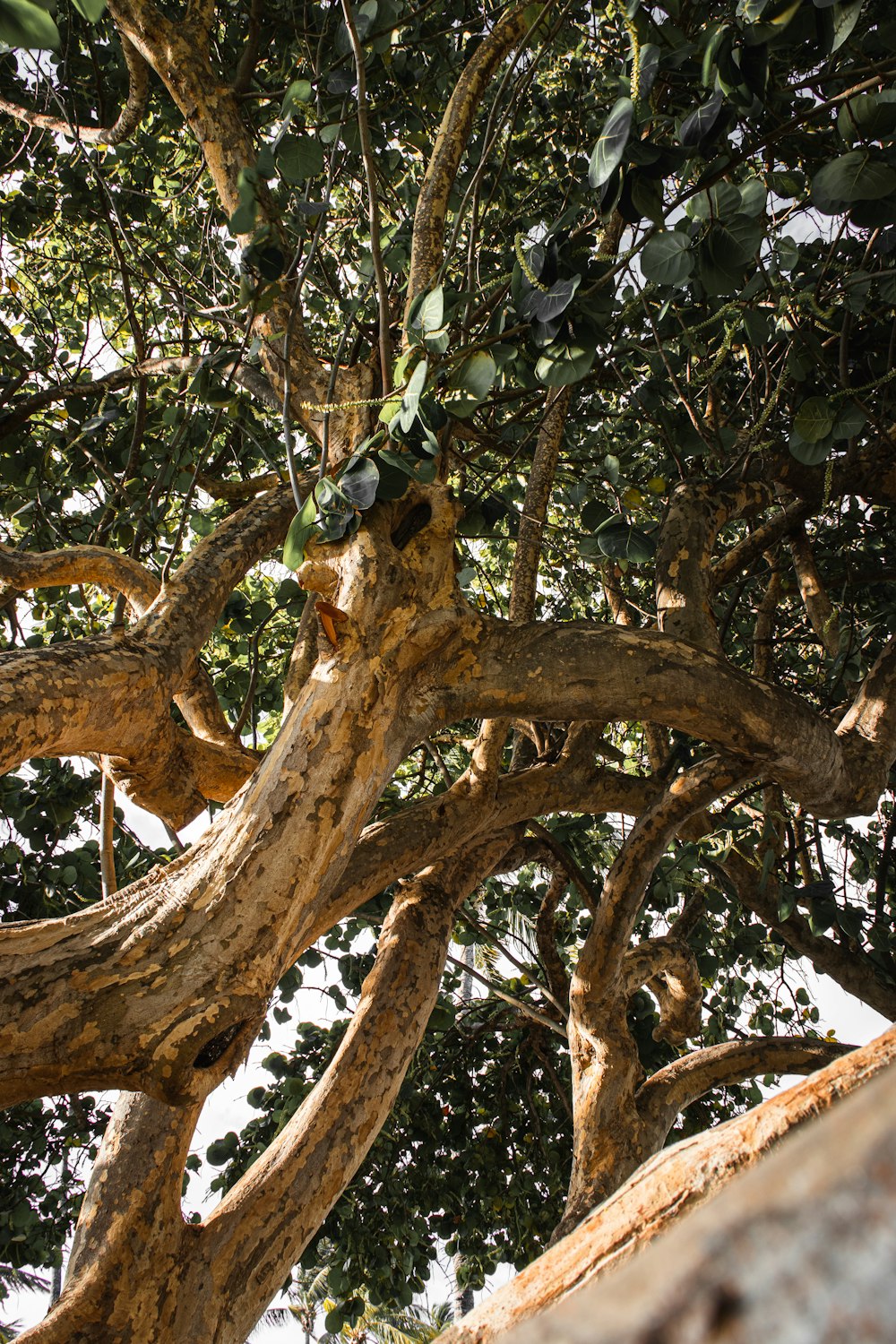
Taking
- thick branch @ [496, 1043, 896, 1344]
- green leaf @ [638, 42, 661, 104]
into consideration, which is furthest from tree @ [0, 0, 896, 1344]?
thick branch @ [496, 1043, 896, 1344]

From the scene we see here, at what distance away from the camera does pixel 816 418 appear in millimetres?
2303

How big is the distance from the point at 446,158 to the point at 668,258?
65 centimetres

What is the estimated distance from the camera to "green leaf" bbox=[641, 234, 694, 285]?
72.7 inches

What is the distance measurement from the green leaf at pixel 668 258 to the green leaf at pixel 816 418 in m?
0.61

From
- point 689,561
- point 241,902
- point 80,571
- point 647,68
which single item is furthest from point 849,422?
point 80,571

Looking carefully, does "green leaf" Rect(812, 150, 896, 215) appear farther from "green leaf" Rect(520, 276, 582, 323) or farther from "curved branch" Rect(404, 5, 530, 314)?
"curved branch" Rect(404, 5, 530, 314)

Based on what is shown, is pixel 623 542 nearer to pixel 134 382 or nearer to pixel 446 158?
pixel 446 158

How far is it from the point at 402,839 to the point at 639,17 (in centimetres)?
190

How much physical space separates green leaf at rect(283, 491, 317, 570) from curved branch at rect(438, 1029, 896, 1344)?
1206 millimetres

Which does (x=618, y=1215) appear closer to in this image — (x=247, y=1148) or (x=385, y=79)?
(x=247, y=1148)

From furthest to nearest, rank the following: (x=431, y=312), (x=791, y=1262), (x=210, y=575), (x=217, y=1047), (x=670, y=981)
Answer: (x=670, y=981)
(x=210, y=575)
(x=431, y=312)
(x=217, y=1047)
(x=791, y=1262)

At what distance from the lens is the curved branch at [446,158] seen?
2.14 meters

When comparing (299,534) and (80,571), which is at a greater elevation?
(80,571)

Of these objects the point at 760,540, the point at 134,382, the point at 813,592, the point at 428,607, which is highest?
the point at 134,382
